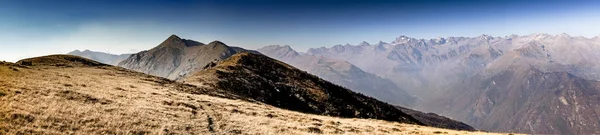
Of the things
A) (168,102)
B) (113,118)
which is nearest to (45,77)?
(168,102)

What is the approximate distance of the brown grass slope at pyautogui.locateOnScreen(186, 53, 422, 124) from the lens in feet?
255

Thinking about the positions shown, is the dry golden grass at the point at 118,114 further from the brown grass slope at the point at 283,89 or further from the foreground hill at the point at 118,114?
the brown grass slope at the point at 283,89

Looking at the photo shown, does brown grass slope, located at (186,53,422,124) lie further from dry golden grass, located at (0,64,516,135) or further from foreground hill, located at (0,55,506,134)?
dry golden grass, located at (0,64,516,135)

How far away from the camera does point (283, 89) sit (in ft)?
293

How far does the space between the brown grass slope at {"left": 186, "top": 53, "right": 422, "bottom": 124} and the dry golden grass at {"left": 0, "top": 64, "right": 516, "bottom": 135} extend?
2501 centimetres

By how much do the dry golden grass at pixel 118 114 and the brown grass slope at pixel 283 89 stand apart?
25.0 metres

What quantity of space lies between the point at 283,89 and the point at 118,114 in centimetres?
5545

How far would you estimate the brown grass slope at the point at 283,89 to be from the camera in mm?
77750

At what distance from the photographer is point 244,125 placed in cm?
4006

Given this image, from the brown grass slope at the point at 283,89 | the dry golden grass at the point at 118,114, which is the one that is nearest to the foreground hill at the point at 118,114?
the dry golden grass at the point at 118,114

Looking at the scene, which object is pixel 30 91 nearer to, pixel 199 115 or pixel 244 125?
pixel 199 115

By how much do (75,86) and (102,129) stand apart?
1883 cm

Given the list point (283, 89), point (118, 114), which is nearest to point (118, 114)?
point (118, 114)

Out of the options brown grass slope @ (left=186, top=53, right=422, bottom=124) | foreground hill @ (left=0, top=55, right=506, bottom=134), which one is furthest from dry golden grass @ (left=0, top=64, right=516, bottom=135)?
brown grass slope @ (left=186, top=53, right=422, bottom=124)
